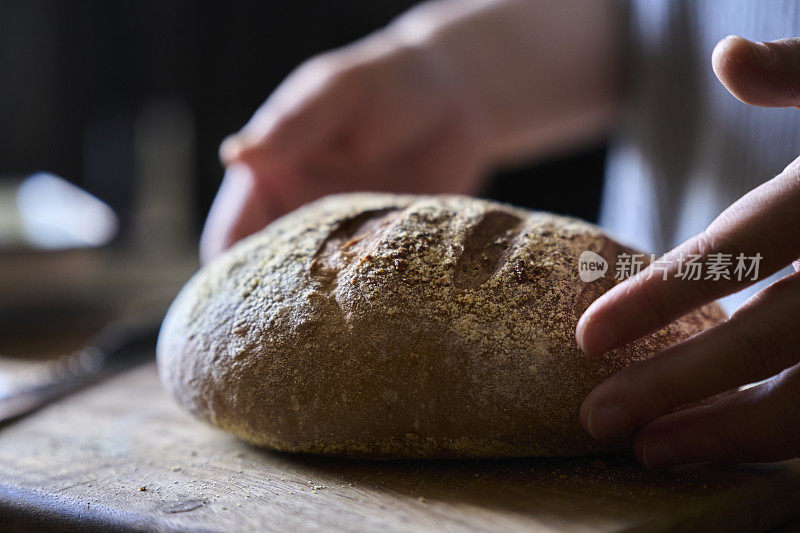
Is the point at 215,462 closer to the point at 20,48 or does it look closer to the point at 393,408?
the point at 393,408

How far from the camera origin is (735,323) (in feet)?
2.18

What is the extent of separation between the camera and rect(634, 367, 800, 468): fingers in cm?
69

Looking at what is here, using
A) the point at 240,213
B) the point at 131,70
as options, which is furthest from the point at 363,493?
the point at 131,70

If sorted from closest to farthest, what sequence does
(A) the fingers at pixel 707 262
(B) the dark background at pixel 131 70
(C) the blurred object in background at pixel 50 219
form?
(A) the fingers at pixel 707 262 → (C) the blurred object in background at pixel 50 219 → (B) the dark background at pixel 131 70

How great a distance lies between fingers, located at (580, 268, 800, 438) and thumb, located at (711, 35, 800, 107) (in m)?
0.18

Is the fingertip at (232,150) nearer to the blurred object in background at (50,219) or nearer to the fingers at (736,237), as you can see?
the fingers at (736,237)

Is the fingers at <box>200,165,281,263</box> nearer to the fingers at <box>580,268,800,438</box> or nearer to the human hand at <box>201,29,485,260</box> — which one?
the human hand at <box>201,29,485,260</box>

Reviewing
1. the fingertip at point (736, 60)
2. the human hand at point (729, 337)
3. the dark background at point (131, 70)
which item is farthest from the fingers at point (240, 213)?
the dark background at point (131, 70)

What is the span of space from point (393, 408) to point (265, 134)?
741mm

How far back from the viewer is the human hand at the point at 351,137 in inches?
52.9

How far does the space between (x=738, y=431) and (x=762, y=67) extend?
364 mm

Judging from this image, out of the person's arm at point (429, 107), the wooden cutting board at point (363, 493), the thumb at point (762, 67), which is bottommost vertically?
the wooden cutting board at point (363, 493)

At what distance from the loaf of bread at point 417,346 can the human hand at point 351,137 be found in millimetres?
516

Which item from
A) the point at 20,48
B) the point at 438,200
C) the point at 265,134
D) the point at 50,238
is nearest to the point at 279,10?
the point at 20,48
